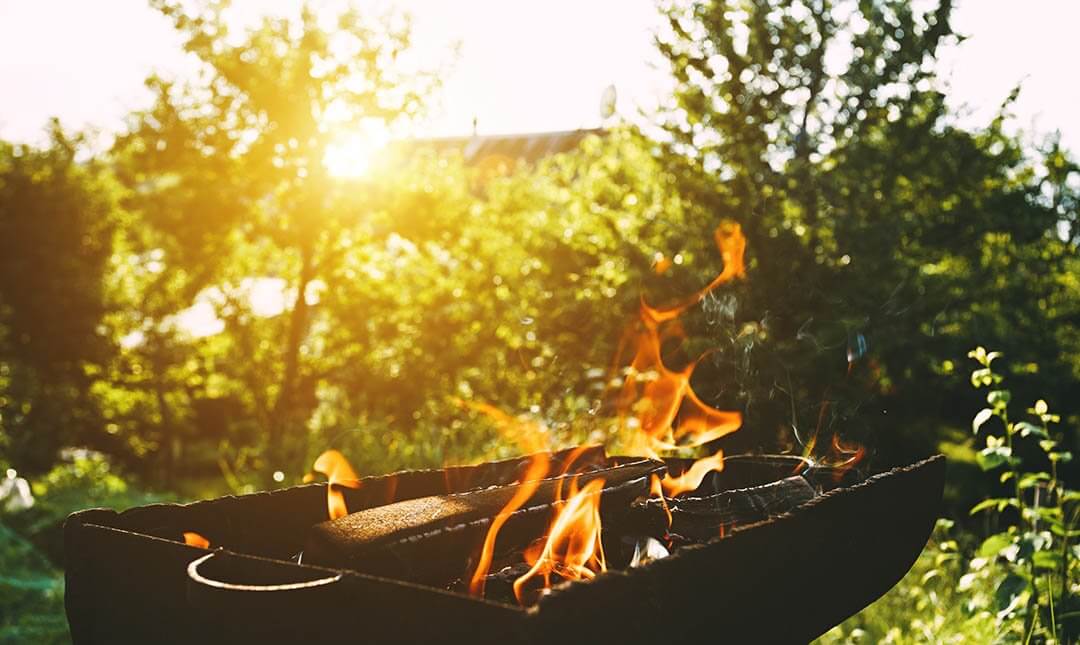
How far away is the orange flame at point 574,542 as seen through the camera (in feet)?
7.38

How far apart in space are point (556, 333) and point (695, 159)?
2.27 m

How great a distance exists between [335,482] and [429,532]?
0.58m

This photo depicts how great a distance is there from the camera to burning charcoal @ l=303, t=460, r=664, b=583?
6.55 ft

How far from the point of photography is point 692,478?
298 cm

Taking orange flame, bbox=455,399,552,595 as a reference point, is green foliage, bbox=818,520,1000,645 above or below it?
below

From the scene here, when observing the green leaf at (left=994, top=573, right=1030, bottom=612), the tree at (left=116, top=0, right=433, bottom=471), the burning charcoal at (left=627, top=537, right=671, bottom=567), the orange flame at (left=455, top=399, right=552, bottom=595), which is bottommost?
the green leaf at (left=994, top=573, right=1030, bottom=612)

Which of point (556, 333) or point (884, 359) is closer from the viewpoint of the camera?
point (884, 359)

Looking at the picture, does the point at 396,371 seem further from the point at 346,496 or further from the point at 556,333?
the point at 346,496

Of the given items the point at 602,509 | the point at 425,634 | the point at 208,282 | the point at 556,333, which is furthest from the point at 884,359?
the point at 208,282

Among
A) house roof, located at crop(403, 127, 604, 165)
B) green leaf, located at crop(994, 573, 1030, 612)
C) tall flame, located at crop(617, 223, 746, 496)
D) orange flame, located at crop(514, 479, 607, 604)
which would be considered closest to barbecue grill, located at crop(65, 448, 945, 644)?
orange flame, located at crop(514, 479, 607, 604)

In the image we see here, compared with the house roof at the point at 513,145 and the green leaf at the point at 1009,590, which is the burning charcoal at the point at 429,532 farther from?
the house roof at the point at 513,145

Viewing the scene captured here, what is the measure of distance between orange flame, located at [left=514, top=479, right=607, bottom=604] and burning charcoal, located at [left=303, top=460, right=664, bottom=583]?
57 mm

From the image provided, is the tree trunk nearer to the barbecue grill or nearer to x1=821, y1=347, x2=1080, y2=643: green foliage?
x1=821, y1=347, x2=1080, y2=643: green foliage

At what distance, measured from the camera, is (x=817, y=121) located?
816 cm
